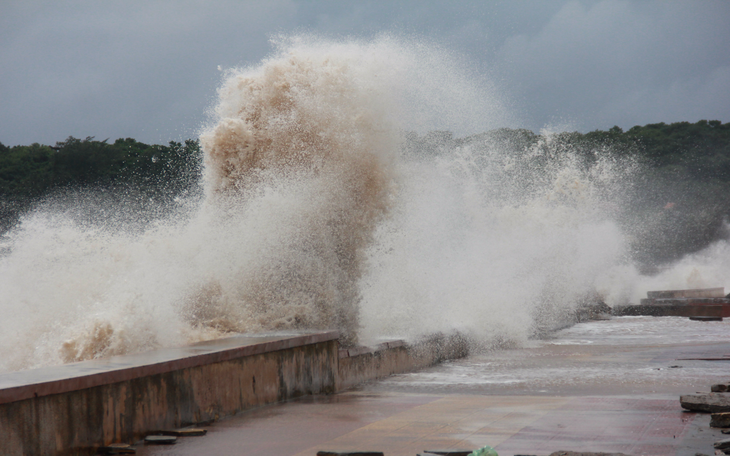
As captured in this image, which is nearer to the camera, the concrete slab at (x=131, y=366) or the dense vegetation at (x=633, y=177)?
the concrete slab at (x=131, y=366)

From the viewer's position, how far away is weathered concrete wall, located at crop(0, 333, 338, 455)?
3744mm

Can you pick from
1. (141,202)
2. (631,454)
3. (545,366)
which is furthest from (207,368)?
(141,202)

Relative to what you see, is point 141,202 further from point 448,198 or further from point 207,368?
point 207,368

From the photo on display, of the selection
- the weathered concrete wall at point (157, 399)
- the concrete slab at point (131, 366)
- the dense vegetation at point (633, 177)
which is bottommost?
the weathered concrete wall at point (157, 399)

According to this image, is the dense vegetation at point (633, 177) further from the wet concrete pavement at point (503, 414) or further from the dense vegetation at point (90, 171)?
the wet concrete pavement at point (503, 414)

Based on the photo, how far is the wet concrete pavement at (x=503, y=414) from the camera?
14.0 feet

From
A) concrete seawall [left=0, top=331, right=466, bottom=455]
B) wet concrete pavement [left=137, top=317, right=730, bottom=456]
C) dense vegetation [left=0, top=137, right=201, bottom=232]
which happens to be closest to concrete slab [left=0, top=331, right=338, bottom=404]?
concrete seawall [left=0, top=331, right=466, bottom=455]

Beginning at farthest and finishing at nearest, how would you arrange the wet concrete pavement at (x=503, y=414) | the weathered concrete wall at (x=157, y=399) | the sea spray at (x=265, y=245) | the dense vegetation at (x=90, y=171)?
the dense vegetation at (x=90, y=171) → the sea spray at (x=265, y=245) → the wet concrete pavement at (x=503, y=414) → the weathered concrete wall at (x=157, y=399)

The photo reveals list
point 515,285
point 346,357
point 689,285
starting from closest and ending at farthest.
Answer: point 346,357 → point 515,285 → point 689,285

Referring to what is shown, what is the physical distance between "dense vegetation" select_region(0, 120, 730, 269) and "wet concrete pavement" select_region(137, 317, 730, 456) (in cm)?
2012

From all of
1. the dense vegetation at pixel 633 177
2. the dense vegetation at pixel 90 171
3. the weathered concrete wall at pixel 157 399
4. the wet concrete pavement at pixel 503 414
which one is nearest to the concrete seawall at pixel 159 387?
the weathered concrete wall at pixel 157 399

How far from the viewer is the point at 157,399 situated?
4.73 metres

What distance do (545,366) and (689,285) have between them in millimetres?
27695

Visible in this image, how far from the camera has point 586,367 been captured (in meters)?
8.38
